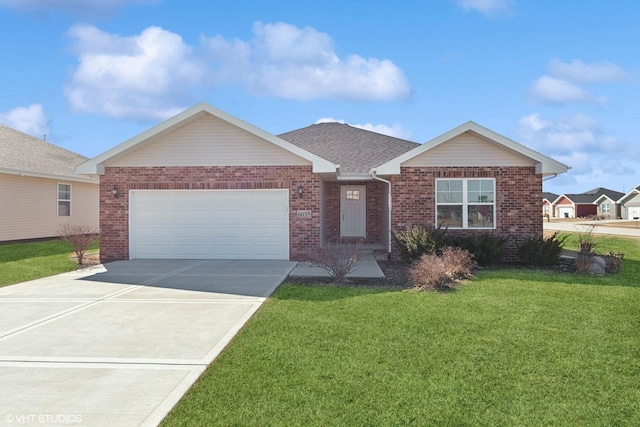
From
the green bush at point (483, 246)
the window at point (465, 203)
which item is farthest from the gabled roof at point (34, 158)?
the green bush at point (483, 246)

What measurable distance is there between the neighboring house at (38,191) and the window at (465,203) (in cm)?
1367

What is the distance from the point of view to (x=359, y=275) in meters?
10.3

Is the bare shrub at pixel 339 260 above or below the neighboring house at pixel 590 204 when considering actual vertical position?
below

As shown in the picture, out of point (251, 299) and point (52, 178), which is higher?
point (52, 178)

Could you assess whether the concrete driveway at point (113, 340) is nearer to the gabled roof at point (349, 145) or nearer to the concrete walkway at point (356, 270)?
the concrete walkway at point (356, 270)

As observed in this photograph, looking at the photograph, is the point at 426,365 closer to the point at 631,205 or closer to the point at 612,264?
the point at 612,264

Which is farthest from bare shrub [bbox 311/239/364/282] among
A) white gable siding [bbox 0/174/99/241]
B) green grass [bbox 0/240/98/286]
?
white gable siding [bbox 0/174/99/241]

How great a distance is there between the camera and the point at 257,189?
1349cm

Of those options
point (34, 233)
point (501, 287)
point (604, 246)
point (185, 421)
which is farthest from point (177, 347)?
point (604, 246)

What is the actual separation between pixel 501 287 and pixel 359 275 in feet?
10.3

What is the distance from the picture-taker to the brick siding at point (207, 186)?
43.8 feet

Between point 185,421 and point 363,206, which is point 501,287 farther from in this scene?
point 363,206

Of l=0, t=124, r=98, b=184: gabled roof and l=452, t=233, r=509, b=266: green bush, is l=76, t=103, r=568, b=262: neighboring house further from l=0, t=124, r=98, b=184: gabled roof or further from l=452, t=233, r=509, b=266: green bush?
l=0, t=124, r=98, b=184: gabled roof

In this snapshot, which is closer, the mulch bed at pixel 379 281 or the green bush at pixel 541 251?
the mulch bed at pixel 379 281
